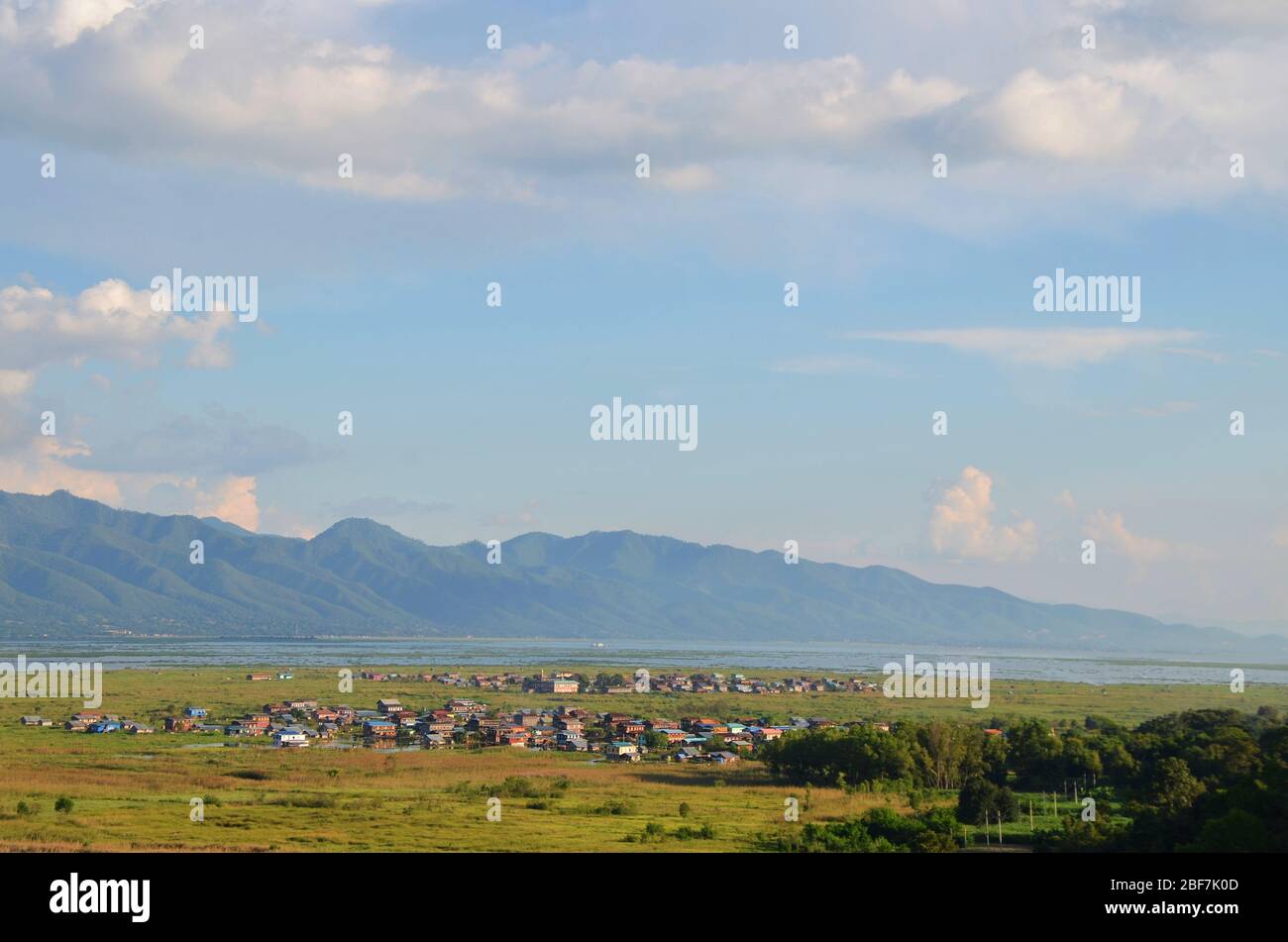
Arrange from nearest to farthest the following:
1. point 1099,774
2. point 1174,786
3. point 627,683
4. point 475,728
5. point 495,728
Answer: point 1174,786
point 1099,774
point 495,728
point 475,728
point 627,683

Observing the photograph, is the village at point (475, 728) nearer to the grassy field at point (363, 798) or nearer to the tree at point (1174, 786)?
the grassy field at point (363, 798)

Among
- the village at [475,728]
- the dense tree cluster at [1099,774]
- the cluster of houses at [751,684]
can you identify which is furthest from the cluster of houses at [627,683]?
the dense tree cluster at [1099,774]

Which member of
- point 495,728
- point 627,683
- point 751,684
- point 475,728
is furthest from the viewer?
point 751,684

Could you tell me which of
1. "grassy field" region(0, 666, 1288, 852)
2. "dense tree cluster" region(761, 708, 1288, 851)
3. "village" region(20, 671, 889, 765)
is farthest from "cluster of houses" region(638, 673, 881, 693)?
"dense tree cluster" region(761, 708, 1288, 851)

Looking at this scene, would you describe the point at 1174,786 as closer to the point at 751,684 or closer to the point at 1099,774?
the point at 1099,774

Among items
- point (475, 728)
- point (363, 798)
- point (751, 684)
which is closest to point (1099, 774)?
point (363, 798)

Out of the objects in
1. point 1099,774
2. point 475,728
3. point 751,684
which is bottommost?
point 751,684
